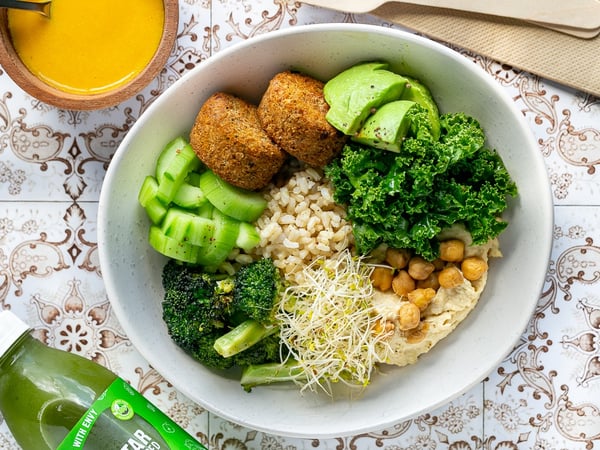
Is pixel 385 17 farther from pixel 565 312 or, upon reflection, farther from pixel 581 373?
pixel 581 373

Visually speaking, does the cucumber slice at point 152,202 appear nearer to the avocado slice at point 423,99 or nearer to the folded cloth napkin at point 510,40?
the avocado slice at point 423,99

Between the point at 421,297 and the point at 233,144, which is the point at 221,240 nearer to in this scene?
the point at 233,144

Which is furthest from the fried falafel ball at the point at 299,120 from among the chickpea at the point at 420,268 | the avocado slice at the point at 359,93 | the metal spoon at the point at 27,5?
the metal spoon at the point at 27,5

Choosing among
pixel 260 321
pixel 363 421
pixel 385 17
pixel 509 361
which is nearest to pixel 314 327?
pixel 260 321

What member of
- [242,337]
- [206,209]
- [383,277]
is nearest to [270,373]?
[242,337]

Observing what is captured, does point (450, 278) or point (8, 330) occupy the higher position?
point (8, 330)

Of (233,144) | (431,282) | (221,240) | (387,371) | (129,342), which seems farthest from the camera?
(129,342)

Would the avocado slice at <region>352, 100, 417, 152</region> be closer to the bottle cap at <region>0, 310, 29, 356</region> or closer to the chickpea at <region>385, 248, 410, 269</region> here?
the chickpea at <region>385, 248, 410, 269</region>
